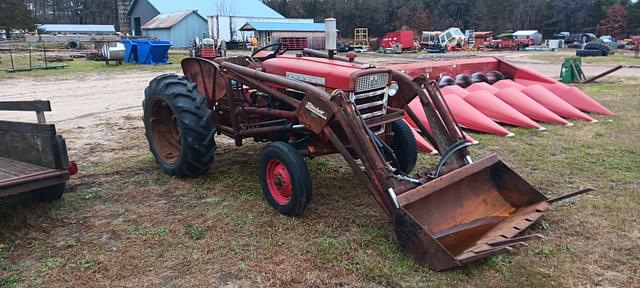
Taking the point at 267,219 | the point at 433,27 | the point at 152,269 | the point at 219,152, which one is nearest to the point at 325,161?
the point at 219,152

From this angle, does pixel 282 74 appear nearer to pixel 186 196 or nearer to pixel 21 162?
pixel 186 196

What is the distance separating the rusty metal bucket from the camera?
292 cm

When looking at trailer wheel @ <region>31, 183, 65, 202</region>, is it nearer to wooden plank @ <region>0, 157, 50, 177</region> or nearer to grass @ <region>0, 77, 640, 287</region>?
grass @ <region>0, 77, 640, 287</region>

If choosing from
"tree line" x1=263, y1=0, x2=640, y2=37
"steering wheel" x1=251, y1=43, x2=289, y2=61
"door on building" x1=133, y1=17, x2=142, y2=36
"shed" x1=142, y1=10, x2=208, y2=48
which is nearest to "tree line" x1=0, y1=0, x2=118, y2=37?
"door on building" x1=133, y1=17, x2=142, y2=36

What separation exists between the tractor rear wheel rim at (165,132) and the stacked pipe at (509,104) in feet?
10.4

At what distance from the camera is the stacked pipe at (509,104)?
274 inches

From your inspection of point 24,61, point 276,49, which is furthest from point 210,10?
point 276,49

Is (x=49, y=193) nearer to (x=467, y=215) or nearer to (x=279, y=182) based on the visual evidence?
(x=279, y=182)

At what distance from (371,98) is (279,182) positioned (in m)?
0.98

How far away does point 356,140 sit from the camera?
11.2 ft

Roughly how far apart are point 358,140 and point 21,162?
8.91ft

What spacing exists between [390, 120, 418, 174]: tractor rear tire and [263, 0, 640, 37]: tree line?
51971mm

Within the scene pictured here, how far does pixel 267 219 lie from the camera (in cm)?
379

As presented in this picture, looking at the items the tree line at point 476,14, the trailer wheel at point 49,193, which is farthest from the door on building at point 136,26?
the trailer wheel at point 49,193
